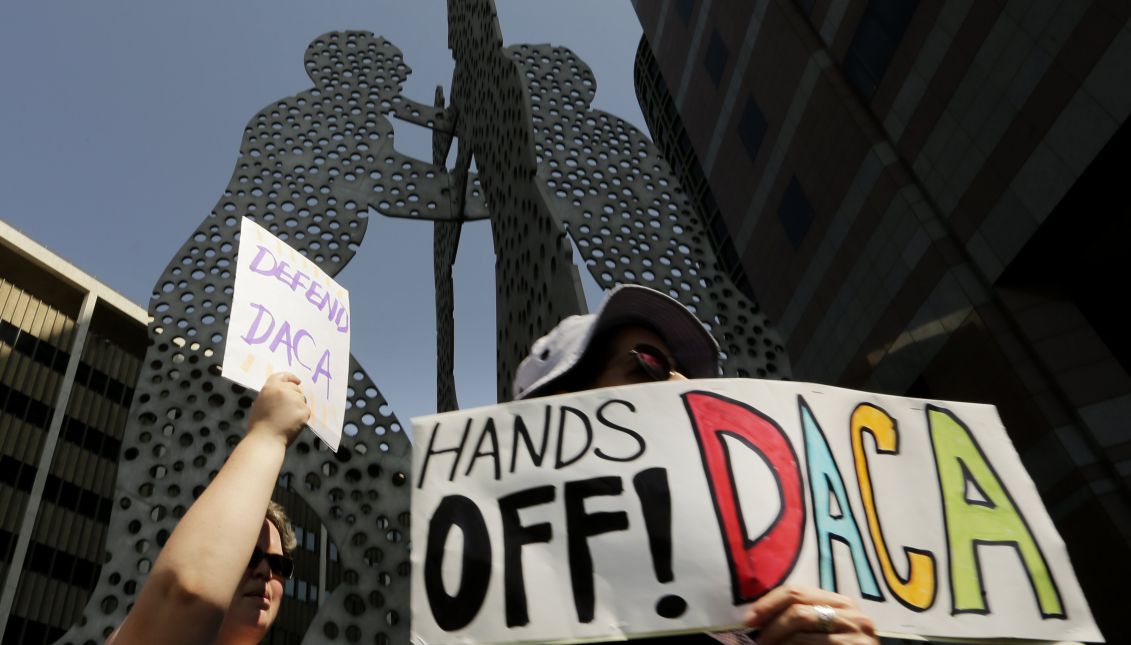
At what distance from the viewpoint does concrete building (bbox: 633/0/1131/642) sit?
819 cm

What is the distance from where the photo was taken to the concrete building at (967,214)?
819 cm

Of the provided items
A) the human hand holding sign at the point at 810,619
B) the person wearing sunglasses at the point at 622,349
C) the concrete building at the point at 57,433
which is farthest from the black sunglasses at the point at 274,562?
the concrete building at the point at 57,433

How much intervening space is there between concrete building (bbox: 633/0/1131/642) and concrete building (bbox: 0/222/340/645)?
27.5m

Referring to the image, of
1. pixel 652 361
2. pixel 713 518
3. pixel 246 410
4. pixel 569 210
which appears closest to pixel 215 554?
pixel 713 518

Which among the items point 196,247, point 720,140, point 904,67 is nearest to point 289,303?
point 196,247

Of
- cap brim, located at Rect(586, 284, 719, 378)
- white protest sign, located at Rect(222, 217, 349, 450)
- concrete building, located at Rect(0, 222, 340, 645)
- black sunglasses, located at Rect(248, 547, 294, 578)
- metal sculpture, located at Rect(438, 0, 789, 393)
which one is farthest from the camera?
concrete building, located at Rect(0, 222, 340, 645)

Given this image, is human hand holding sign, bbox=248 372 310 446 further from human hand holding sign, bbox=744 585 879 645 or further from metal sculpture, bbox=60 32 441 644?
metal sculpture, bbox=60 32 441 644

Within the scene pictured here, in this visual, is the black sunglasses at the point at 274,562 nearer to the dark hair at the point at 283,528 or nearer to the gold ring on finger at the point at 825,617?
the dark hair at the point at 283,528

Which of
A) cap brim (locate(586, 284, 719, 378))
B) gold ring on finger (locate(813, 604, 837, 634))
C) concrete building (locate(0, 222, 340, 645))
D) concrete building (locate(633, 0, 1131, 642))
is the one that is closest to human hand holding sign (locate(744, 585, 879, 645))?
gold ring on finger (locate(813, 604, 837, 634))

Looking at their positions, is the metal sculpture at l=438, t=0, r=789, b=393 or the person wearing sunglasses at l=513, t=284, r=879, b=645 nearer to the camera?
the person wearing sunglasses at l=513, t=284, r=879, b=645

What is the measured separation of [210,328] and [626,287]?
13.7ft

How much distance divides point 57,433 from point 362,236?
33.6m

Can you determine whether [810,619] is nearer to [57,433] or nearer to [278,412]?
[278,412]

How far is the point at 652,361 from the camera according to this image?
2.00 metres
